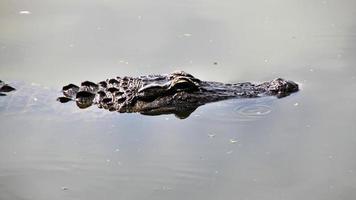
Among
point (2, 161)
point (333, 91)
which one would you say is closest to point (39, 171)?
point (2, 161)

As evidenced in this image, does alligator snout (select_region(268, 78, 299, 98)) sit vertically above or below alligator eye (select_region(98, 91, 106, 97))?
above

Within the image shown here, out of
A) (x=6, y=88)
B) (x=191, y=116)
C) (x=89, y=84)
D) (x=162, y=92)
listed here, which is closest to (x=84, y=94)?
(x=89, y=84)
